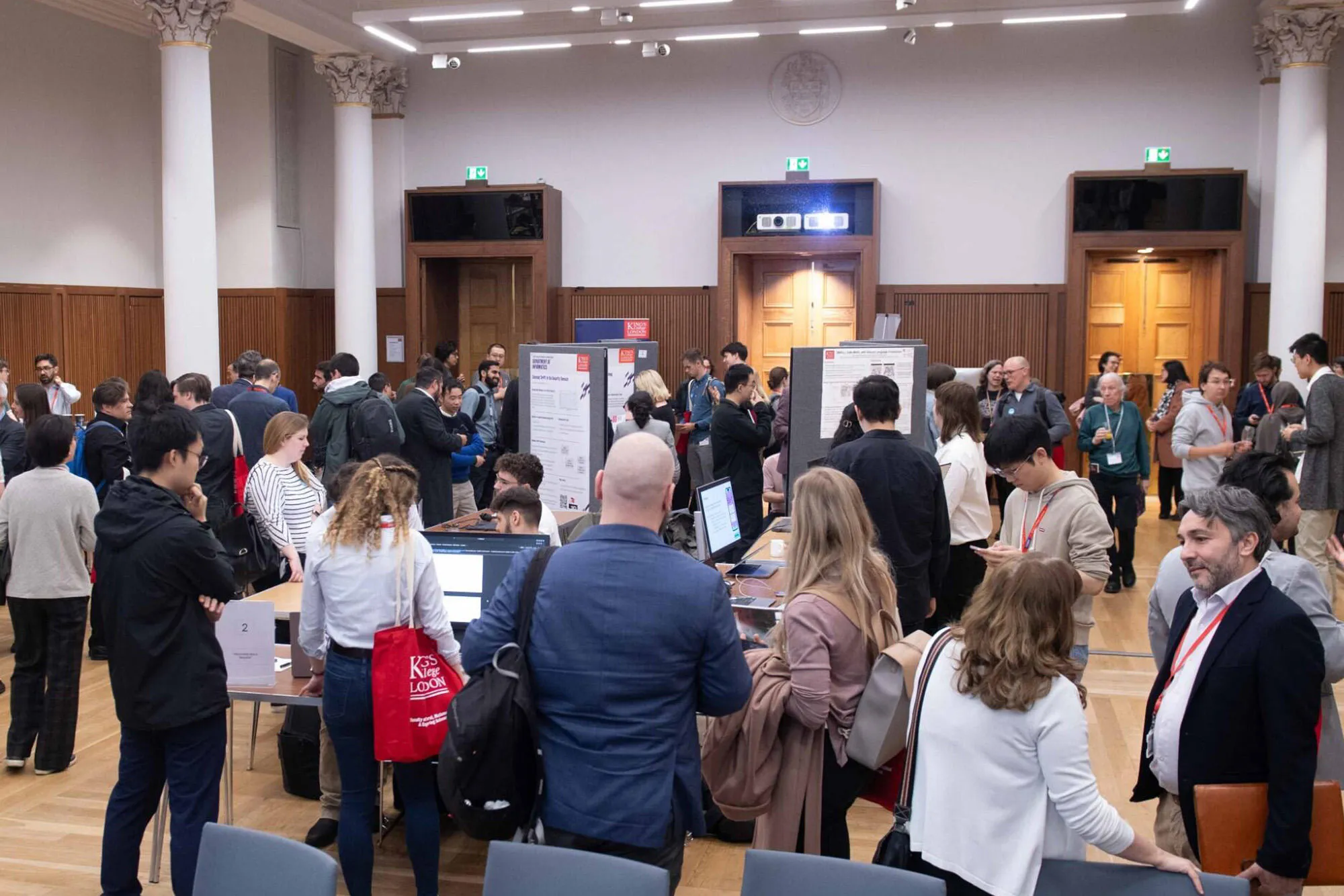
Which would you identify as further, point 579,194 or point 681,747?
A: point 579,194

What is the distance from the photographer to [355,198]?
1314cm

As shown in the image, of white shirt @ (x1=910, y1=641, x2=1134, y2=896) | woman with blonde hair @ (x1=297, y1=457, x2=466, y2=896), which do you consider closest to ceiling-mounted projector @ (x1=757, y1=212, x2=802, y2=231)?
woman with blonde hair @ (x1=297, y1=457, x2=466, y2=896)

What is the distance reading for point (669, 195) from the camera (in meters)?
13.4

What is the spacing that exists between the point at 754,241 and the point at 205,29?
18.8 feet

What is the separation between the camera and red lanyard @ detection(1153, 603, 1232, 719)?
8.84ft

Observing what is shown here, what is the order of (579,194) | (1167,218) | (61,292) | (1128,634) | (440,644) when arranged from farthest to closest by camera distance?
(579,194)
(61,292)
(1167,218)
(1128,634)
(440,644)

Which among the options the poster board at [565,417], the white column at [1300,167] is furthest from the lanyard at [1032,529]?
the white column at [1300,167]

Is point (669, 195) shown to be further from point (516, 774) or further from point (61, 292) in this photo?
point (516, 774)

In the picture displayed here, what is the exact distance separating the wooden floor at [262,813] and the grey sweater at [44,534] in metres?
0.82

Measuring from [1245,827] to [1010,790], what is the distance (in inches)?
23.5

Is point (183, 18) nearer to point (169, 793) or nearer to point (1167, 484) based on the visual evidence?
point (169, 793)

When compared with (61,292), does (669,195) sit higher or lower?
higher

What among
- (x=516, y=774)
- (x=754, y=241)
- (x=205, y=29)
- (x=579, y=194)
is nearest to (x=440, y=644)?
(x=516, y=774)

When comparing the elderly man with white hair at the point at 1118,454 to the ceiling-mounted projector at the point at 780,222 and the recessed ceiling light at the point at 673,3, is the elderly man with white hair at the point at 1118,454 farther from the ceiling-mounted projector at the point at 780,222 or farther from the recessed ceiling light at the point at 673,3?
the recessed ceiling light at the point at 673,3
